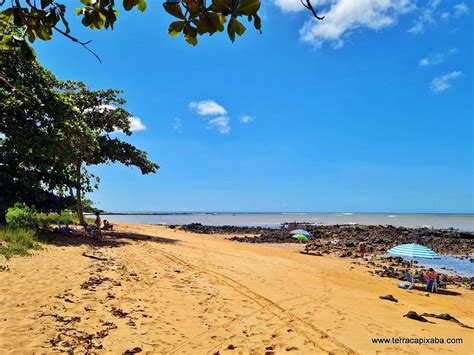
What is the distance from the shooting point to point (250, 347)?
6.40 metres

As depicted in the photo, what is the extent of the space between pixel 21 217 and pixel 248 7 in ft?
62.5

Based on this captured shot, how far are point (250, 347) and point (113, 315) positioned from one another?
9.83ft

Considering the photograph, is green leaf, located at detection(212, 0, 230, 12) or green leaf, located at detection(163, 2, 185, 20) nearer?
green leaf, located at detection(212, 0, 230, 12)

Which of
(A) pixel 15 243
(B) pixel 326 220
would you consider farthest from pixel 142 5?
(B) pixel 326 220

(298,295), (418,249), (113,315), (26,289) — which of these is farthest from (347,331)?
(418,249)

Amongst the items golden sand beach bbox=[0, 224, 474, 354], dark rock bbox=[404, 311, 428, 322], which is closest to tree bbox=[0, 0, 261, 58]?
golden sand beach bbox=[0, 224, 474, 354]

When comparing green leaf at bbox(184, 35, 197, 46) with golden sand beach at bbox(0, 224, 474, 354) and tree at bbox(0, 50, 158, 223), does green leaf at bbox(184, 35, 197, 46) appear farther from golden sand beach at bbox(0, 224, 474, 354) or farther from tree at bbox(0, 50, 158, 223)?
tree at bbox(0, 50, 158, 223)

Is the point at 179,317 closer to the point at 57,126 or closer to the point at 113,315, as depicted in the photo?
the point at 113,315

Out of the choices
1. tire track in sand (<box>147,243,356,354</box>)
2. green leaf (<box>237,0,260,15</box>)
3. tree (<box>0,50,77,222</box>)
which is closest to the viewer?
green leaf (<box>237,0,260,15</box>)

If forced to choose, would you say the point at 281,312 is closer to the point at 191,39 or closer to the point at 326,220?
the point at 191,39

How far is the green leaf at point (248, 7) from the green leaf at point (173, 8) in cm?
39

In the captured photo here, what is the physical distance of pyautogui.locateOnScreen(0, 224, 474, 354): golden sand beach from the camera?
624 cm

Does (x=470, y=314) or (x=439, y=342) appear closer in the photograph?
(x=439, y=342)

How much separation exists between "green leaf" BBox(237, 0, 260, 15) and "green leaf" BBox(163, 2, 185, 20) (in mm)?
390
